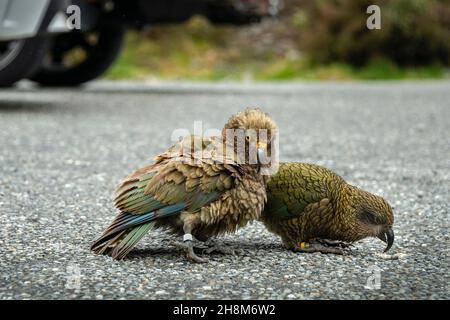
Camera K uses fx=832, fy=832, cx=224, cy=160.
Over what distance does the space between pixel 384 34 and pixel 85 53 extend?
536cm

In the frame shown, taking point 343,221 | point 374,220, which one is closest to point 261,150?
point 343,221

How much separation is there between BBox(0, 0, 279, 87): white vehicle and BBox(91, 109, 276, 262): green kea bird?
487 cm

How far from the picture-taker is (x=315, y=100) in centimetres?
1048

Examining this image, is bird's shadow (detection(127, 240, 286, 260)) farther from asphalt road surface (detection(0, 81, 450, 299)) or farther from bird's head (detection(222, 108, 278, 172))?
bird's head (detection(222, 108, 278, 172))

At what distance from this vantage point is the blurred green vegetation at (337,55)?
1385 cm

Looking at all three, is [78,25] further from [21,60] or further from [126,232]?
[126,232]

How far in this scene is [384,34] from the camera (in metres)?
13.8

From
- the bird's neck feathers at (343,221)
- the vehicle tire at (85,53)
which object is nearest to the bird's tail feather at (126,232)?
the bird's neck feathers at (343,221)

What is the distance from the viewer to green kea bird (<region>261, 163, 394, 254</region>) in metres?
3.71

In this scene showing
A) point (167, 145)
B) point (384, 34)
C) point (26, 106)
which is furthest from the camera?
point (384, 34)

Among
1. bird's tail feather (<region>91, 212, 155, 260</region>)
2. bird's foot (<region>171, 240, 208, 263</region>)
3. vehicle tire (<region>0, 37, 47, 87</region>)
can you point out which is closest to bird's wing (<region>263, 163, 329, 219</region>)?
bird's foot (<region>171, 240, 208, 263</region>)
